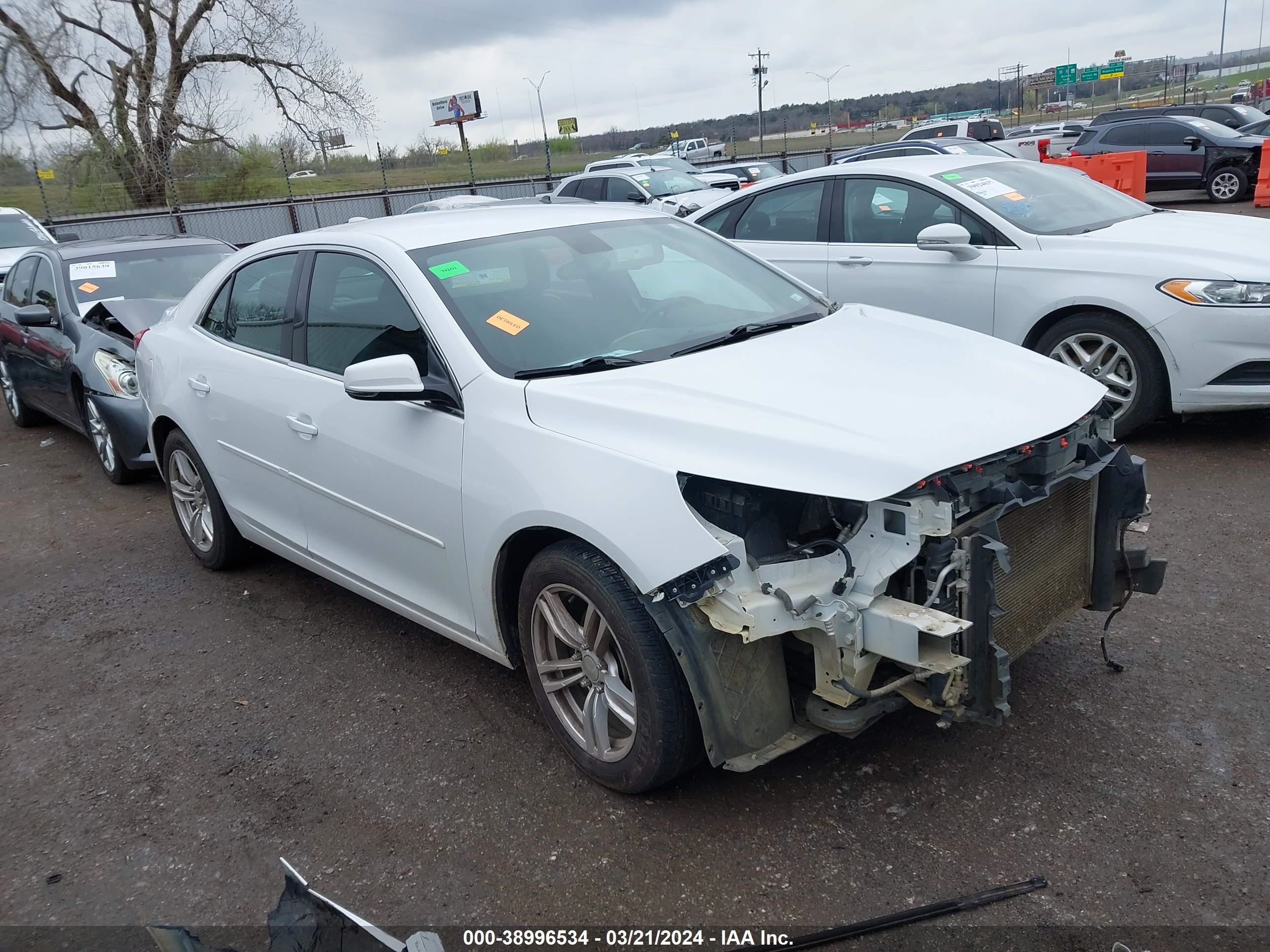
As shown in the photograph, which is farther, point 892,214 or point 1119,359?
point 892,214

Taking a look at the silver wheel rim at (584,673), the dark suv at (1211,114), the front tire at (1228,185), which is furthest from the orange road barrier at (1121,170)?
the silver wheel rim at (584,673)

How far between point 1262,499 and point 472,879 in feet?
13.9

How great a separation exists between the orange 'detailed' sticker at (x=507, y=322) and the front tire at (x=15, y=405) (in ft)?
23.3

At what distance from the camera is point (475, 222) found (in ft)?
13.2

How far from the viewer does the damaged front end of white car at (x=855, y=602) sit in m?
2.58

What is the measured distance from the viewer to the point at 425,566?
Result: 3.52 metres

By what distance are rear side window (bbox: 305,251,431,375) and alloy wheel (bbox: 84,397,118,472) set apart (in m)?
3.48

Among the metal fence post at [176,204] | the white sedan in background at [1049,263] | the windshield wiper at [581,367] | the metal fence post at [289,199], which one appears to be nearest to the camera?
the windshield wiper at [581,367]

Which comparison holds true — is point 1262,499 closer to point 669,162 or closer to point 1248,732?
point 1248,732

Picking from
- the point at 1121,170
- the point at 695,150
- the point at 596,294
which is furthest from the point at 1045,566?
the point at 695,150

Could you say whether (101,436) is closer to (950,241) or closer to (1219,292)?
(950,241)

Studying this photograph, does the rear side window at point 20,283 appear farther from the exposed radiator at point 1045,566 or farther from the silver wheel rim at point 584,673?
the exposed radiator at point 1045,566

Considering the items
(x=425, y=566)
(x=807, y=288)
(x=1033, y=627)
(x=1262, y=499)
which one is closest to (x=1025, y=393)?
(x=1033, y=627)

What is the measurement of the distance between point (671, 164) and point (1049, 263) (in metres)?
15.5
